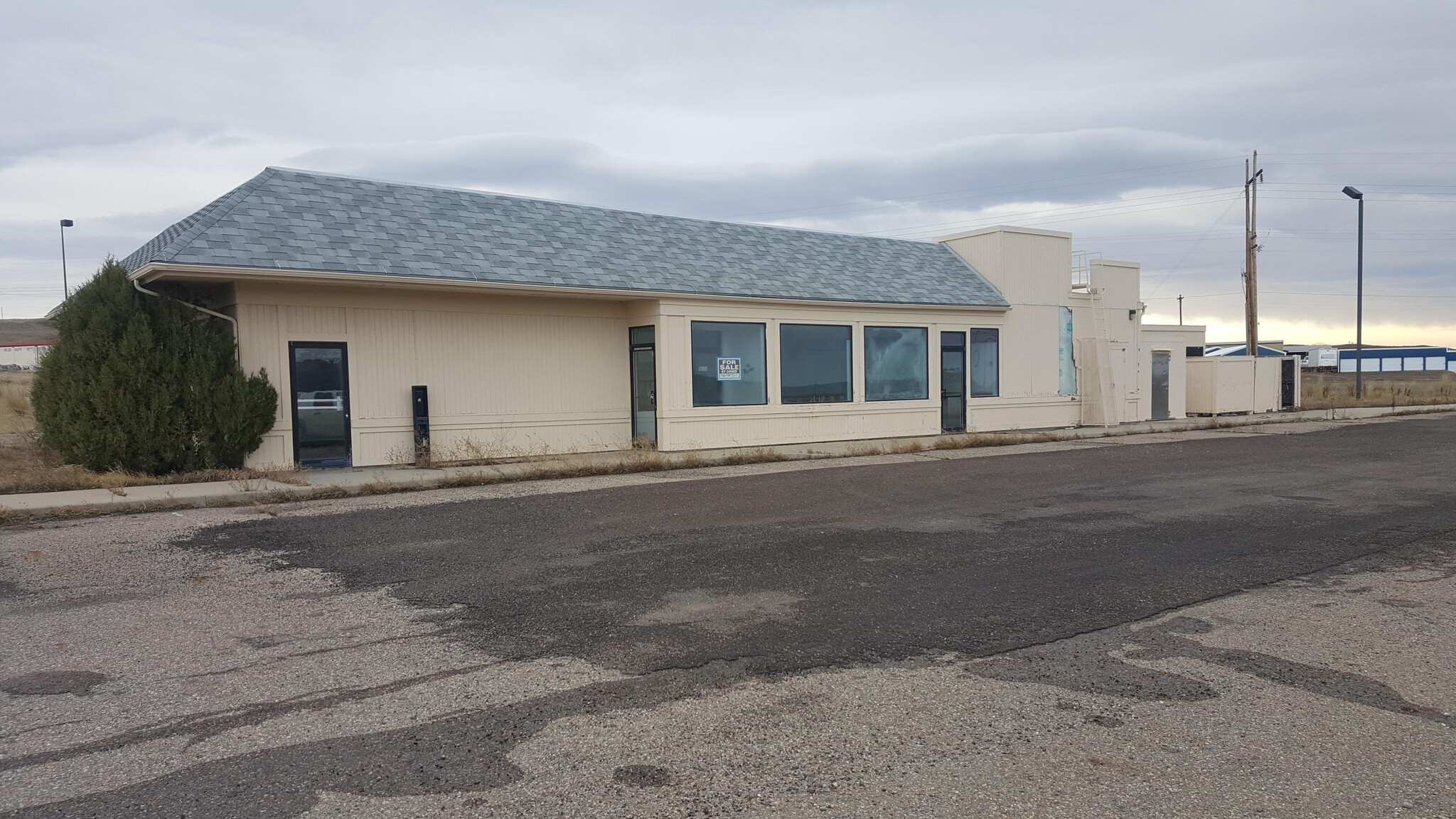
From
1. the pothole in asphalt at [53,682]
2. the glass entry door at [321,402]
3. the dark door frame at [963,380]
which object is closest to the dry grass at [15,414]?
the glass entry door at [321,402]

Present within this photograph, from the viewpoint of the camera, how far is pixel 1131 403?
2733cm

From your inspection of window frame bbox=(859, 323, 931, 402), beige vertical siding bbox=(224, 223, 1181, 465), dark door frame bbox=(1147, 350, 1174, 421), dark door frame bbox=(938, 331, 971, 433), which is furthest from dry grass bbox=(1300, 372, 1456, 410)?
window frame bbox=(859, 323, 931, 402)

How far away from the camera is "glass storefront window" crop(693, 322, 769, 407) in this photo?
1953cm

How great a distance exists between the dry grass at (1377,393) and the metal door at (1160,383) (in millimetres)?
8479

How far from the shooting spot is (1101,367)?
25969 mm

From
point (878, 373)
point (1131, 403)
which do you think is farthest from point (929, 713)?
point (1131, 403)

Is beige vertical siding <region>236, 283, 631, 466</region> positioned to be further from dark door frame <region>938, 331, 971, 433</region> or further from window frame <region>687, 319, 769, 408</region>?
dark door frame <region>938, 331, 971, 433</region>

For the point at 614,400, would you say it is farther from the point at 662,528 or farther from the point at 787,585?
the point at 787,585

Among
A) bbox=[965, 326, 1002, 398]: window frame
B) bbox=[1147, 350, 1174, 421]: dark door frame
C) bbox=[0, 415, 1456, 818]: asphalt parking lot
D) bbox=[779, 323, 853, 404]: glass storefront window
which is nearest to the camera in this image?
bbox=[0, 415, 1456, 818]: asphalt parking lot

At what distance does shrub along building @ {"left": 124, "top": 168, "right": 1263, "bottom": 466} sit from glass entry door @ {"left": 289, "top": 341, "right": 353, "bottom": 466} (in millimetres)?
29

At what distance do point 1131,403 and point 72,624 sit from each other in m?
26.2

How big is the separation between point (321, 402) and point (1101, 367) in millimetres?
19668

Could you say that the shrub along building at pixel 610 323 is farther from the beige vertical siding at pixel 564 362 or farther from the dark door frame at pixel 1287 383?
the dark door frame at pixel 1287 383

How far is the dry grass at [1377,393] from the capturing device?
1422 inches
